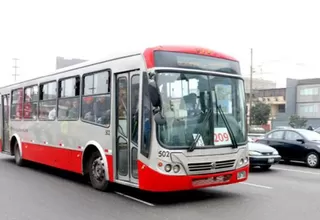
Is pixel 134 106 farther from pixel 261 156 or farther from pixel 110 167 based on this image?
pixel 261 156

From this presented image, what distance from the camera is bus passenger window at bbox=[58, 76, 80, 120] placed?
9.88m

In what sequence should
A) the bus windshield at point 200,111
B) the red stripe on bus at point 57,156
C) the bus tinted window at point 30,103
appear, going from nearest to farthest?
the bus windshield at point 200,111 < the red stripe on bus at point 57,156 < the bus tinted window at point 30,103

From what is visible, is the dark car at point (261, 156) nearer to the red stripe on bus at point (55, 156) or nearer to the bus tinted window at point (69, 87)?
the red stripe on bus at point (55, 156)

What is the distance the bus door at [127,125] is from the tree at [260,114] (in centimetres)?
5382

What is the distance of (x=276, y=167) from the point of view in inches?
571

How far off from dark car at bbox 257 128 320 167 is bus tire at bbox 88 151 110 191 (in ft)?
29.0

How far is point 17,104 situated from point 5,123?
165cm

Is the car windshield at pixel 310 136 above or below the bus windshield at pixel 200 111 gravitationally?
below

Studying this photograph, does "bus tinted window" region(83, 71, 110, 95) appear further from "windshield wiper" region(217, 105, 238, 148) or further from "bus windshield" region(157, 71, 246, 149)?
→ "windshield wiper" region(217, 105, 238, 148)

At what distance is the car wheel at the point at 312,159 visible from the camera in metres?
14.5

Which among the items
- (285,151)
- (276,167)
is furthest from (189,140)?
(285,151)

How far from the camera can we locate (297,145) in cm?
1500

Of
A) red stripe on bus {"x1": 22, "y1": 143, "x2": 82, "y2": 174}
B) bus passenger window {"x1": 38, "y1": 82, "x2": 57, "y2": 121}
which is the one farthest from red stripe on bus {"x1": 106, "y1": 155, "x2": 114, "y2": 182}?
bus passenger window {"x1": 38, "y1": 82, "x2": 57, "y2": 121}

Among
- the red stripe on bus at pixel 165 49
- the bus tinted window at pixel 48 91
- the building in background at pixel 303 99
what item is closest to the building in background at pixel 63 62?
the building in background at pixel 303 99
